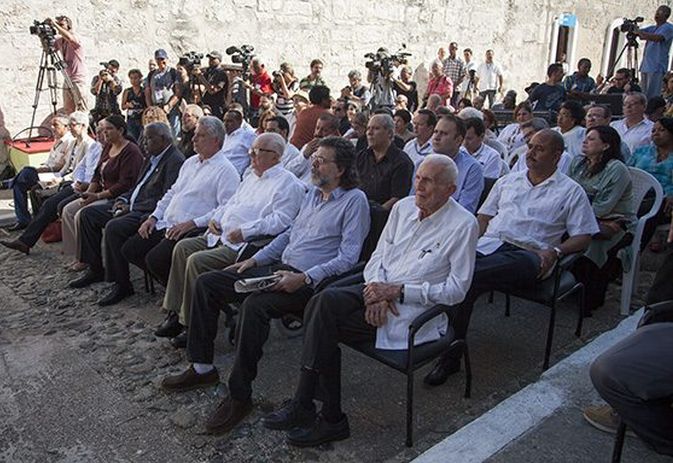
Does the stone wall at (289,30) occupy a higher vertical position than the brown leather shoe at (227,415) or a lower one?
higher

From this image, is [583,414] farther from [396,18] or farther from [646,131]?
[396,18]

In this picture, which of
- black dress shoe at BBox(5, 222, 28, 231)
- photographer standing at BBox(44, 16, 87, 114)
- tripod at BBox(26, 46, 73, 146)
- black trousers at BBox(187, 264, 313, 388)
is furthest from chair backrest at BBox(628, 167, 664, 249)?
photographer standing at BBox(44, 16, 87, 114)

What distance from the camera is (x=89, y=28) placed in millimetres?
9641

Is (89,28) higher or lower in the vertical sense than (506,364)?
higher

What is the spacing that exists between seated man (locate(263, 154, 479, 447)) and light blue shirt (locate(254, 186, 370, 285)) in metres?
0.40

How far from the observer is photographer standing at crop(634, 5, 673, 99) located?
9.03 m

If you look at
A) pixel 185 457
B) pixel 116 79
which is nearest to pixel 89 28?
pixel 116 79

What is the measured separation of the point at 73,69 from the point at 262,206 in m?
6.97

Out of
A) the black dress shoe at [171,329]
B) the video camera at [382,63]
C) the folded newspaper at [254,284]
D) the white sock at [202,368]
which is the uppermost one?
the video camera at [382,63]

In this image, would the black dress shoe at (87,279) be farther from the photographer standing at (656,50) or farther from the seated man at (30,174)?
the photographer standing at (656,50)

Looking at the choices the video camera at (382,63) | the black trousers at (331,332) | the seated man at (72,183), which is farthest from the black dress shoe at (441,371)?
the video camera at (382,63)

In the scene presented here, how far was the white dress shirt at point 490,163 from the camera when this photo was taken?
5.09m

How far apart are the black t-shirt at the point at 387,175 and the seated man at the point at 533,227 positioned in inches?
30.7

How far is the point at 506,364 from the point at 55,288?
11.8 feet
